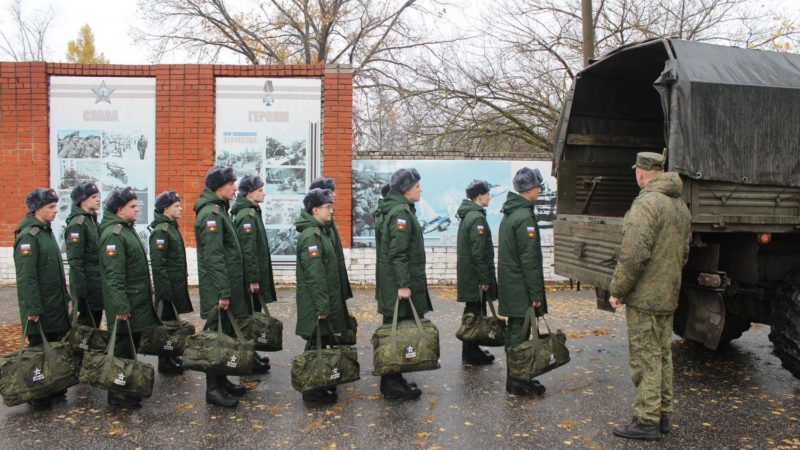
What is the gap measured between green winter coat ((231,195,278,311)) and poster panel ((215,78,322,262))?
437cm

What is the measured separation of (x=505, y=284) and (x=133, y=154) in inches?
307

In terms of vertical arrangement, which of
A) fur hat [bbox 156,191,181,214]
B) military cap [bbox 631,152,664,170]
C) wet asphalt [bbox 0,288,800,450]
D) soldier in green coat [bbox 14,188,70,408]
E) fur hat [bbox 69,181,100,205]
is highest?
military cap [bbox 631,152,664,170]

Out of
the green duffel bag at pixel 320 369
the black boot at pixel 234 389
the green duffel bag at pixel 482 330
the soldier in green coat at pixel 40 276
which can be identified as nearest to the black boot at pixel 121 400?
the soldier in green coat at pixel 40 276

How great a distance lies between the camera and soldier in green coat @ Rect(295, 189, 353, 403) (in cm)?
511

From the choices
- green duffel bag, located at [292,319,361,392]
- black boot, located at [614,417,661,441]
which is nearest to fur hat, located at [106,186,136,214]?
green duffel bag, located at [292,319,361,392]

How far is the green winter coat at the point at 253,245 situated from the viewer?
601cm

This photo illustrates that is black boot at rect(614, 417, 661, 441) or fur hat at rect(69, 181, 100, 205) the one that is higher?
fur hat at rect(69, 181, 100, 205)

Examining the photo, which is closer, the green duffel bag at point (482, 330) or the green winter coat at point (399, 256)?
the green winter coat at point (399, 256)

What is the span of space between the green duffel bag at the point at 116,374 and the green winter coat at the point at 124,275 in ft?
0.89

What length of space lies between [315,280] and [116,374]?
1705 mm

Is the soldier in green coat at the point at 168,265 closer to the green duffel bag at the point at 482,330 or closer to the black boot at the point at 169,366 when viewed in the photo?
the black boot at the point at 169,366

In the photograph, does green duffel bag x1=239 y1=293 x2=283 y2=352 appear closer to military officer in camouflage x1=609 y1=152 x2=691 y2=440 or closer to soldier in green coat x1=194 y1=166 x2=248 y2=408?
soldier in green coat x1=194 y1=166 x2=248 y2=408

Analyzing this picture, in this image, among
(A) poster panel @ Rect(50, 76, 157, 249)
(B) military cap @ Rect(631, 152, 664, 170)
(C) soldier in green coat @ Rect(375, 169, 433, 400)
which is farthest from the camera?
(A) poster panel @ Rect(50, 76, 157, 249)

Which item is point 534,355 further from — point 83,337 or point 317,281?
point 83,337
